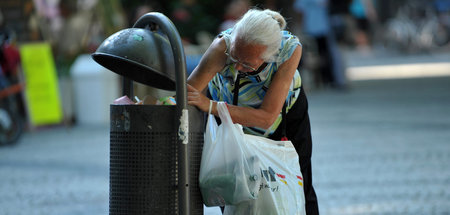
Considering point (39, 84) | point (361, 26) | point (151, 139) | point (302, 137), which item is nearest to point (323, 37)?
point (39, 84)

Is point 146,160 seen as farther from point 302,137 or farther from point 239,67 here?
point 302,137

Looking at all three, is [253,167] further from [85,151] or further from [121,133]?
[85,151]

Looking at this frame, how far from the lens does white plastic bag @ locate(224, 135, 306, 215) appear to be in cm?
407

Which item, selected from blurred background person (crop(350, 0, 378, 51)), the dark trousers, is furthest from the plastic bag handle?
blurred background person (crop(350, 0, 378, 51))

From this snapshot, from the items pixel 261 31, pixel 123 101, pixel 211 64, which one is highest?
pixel 261 31

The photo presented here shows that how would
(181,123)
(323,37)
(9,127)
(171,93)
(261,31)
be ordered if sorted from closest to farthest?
(181,123), (261,31), (9,127), (171,93), (323,37)

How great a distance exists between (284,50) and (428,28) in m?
23.7

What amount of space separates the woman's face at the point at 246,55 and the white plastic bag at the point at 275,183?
1.13 feet

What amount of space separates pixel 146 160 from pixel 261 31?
787mm

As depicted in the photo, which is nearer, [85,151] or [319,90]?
[85,151]

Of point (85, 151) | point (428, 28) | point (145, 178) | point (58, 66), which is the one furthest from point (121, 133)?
point (428, 28)

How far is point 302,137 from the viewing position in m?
4.55

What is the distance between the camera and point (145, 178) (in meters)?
3.83

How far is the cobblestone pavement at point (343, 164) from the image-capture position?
6.71 m
